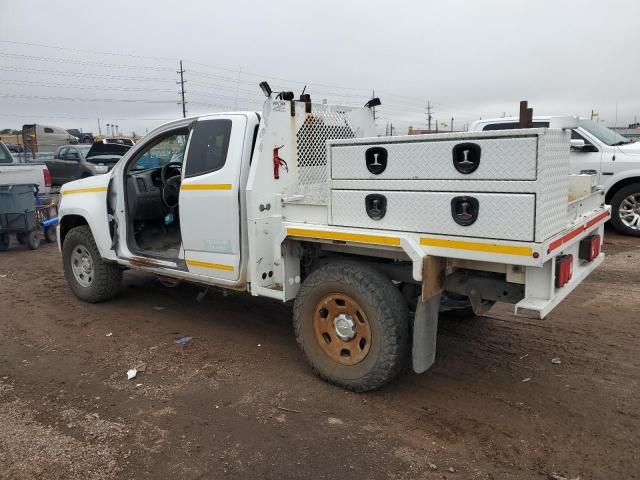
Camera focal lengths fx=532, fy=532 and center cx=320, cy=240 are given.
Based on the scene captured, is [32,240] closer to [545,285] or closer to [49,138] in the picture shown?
[545,285]

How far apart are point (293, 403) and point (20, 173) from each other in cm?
907

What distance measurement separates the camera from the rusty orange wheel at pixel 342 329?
12.3 feet

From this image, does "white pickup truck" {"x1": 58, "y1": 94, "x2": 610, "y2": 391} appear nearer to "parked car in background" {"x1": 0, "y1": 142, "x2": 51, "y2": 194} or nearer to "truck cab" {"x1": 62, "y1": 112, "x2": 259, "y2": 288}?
"truck cab" {"x1": 62, "y1": 112, "x2": 259, "y2": 288}

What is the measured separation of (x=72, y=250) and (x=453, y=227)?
490 cm

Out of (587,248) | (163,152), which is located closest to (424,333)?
(587,248)

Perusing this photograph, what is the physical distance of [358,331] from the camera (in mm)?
3773

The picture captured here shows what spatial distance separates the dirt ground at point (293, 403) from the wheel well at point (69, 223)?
1150 millimetres

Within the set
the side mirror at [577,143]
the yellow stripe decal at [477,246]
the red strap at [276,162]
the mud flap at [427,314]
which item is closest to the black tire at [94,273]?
the red strap at [276,162]

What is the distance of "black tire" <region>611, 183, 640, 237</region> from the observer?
29.1 feet

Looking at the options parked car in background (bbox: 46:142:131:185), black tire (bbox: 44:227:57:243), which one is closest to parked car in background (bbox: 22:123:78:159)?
parked car in background (bbox: 46:142:131:185)

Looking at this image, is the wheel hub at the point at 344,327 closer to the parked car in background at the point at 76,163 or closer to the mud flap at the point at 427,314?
the mud flap at the point at 427,314

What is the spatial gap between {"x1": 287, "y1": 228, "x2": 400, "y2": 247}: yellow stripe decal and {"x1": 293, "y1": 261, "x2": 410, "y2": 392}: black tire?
23cm

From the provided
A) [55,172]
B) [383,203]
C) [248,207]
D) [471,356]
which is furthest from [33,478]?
[55,172]

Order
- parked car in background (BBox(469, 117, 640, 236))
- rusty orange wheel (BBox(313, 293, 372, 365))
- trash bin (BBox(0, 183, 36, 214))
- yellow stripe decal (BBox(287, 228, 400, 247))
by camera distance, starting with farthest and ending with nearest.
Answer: trash bin (BBox(0, 183, 36, 214)) → parked car in background (BBox(469, 117, 640, 236)) → rusty orange wheel (BBox(313, 293, 372, 365)) → yellow stripe decal (BBox(287, 228, 400, 247))
